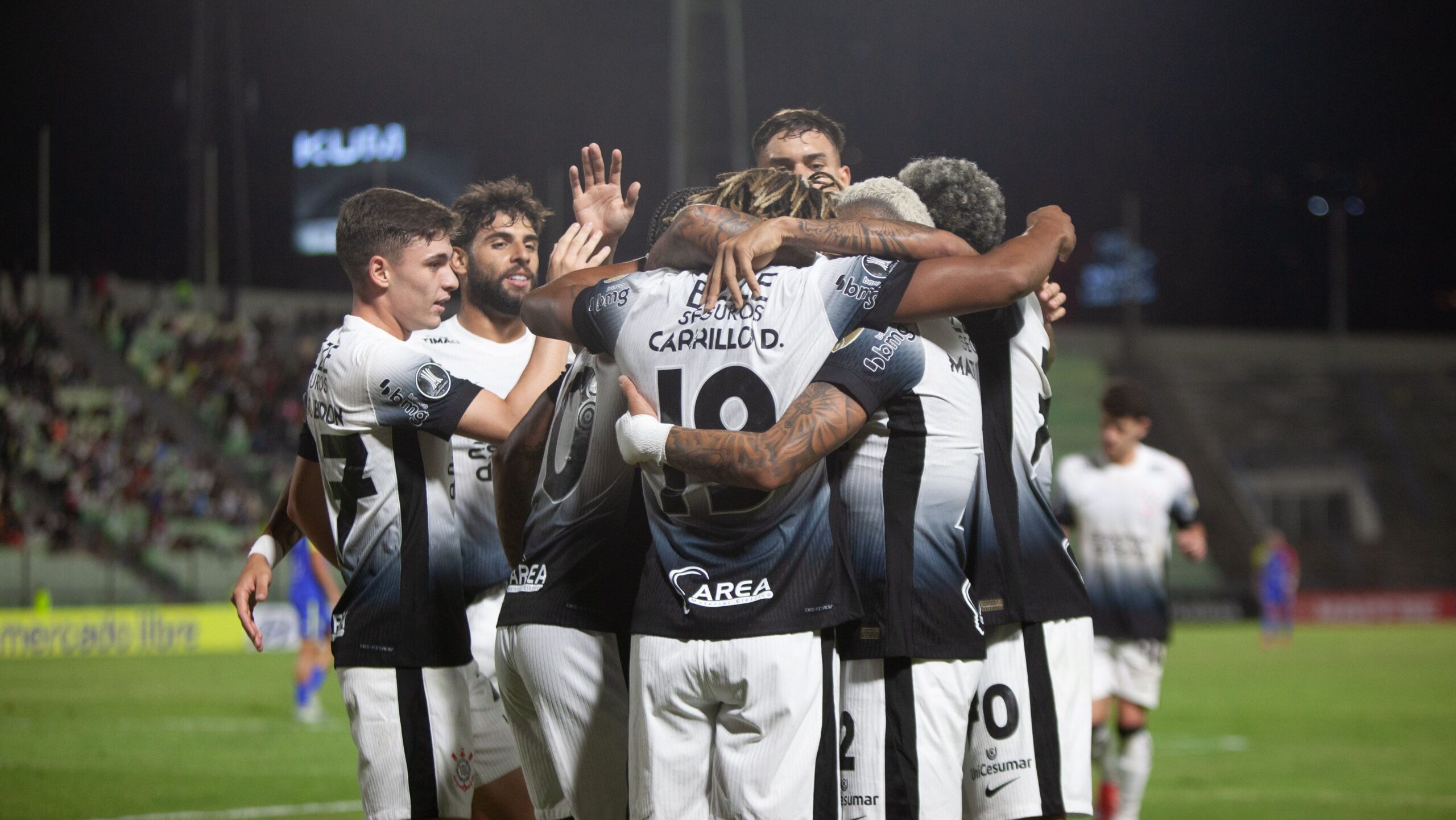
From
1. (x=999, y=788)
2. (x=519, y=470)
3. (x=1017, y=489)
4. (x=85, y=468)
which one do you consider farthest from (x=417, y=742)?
(x=85, y=468)

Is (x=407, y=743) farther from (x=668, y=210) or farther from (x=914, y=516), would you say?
(x=668, y=210)

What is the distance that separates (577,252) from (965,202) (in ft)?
3.60

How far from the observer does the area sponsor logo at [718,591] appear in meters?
3.09

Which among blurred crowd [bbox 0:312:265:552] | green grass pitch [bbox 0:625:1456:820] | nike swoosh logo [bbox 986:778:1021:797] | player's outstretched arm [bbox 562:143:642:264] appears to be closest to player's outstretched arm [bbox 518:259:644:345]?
player's outstretched arm [bbox 562:143:642:264]

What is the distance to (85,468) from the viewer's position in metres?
24.5

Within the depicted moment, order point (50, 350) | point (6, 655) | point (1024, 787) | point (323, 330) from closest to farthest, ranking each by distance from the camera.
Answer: point (1024, 787)
point (6, 655)
point (50, 350)
point (323, 330)

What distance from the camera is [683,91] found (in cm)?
1809

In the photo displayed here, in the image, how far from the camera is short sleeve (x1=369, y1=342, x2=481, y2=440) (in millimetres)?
3855

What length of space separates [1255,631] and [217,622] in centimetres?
1951

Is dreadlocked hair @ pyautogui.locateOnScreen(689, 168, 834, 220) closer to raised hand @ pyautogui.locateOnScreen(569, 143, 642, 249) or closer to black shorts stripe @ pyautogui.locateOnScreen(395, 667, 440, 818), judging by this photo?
raised hand @ pyautogui.locateOnScreen(569, 143, 642, 249)

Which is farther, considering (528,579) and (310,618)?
(310,618)

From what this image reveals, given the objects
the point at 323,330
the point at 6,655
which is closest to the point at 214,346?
the point at 323,330

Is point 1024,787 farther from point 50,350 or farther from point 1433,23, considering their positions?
point 1433,23

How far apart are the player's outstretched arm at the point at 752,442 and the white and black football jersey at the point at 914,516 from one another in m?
0.41
